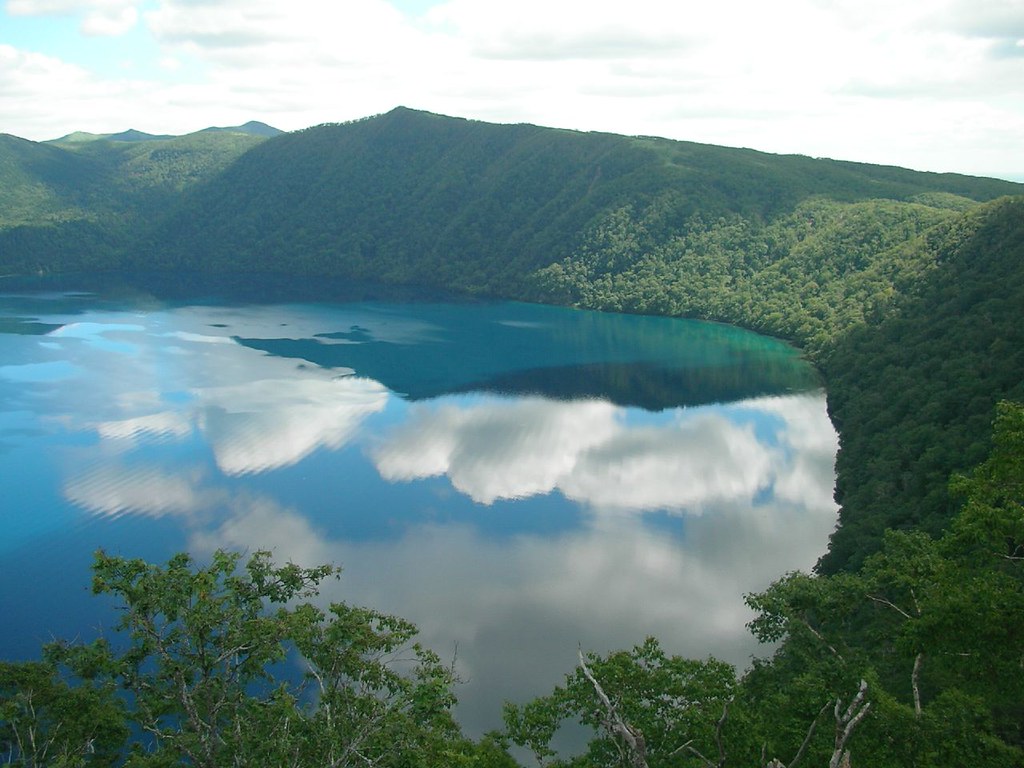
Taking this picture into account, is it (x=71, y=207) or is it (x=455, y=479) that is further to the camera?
(x=71, y=207)

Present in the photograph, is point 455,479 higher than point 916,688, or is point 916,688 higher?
point 916,688

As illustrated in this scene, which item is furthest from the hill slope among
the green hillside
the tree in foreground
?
the tree in foreground

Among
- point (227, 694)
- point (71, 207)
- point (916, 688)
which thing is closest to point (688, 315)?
point (916, 688)

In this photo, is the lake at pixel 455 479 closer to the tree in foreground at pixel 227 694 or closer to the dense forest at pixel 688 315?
the tree in foreground at pixel 227 694

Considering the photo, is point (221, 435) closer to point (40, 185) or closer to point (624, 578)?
point (624, 578)

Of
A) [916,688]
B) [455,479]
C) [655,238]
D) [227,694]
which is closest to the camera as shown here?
[916,688]

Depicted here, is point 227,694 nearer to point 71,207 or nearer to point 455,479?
point 455,479

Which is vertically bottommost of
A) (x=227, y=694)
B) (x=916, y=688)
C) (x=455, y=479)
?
(x=455, y=479)
